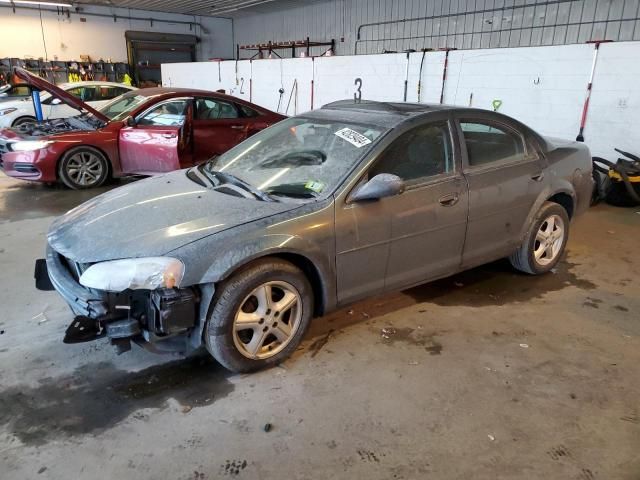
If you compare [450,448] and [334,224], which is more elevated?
[334,224]

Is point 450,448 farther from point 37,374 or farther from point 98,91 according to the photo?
point 98,91

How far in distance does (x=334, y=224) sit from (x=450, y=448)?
1.27 metres

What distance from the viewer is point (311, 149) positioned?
3.27 m

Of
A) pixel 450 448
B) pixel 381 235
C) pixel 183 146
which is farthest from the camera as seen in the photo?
pixel 183 146

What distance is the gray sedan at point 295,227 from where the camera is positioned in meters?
2.49

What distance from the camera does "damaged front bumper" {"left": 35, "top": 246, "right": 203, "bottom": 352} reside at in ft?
8.00

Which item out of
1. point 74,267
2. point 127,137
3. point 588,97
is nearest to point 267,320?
point 74,267

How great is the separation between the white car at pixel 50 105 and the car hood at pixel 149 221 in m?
8.58

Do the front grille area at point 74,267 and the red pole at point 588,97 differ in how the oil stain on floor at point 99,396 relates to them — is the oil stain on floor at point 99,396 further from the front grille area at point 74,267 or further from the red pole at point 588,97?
the red pole at point 588,97

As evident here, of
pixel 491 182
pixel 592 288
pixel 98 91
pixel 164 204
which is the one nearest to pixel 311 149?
pixel 164 204

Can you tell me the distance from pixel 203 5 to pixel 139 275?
17.9m

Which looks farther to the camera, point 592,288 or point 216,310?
point 592,288

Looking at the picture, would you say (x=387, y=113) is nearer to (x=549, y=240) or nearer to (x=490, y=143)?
(x=490, y=143)

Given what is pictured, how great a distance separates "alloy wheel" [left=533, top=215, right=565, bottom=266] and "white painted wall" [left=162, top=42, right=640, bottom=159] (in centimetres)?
394
